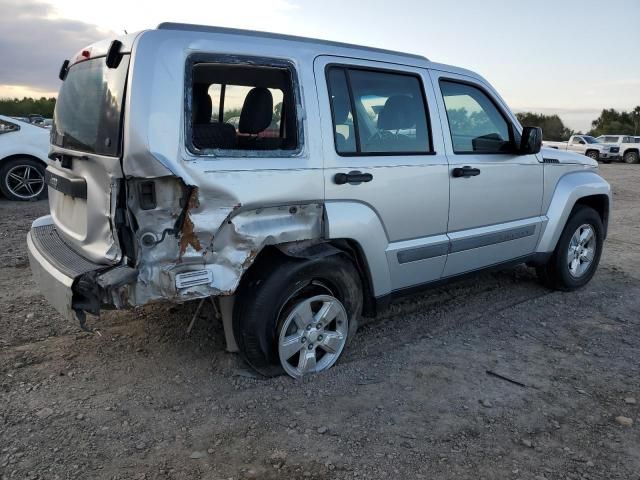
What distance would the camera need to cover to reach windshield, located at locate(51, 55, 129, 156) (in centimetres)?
280

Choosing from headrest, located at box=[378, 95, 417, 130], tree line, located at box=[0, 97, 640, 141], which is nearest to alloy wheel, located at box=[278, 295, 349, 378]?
headrest, located at box=[378, 95, 417, 130]

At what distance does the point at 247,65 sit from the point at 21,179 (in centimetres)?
751

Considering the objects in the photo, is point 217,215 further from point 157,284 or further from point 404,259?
point 404,259

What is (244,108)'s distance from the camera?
12.2 feet

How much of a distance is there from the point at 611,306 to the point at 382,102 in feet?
9.65

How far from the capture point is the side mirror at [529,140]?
14.5 ft

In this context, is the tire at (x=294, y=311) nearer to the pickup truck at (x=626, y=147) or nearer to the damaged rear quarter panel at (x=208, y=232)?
the damaged rear quarter panel at (x=208, y=232)

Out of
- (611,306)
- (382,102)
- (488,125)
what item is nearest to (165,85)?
(382,102)

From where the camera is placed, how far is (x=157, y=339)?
3.94m

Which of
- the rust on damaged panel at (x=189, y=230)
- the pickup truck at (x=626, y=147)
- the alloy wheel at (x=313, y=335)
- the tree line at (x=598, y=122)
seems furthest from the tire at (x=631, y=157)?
the rust on damaged panel at (x=189, y=230)

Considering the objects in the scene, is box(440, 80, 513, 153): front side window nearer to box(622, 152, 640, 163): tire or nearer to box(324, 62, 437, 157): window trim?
box(324, 62, 437, 157): window trim

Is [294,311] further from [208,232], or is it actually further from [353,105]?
[353,105]

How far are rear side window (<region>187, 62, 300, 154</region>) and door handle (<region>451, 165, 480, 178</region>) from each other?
52.7 inches

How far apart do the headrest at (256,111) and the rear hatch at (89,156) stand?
0.93 m
